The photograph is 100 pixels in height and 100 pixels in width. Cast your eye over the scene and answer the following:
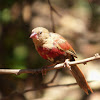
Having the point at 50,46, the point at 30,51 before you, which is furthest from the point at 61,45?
the point at 30,51

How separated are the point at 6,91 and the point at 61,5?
437 centimetres

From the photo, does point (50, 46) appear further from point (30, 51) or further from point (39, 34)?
point (30, 51)

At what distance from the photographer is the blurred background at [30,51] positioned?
5.04 m

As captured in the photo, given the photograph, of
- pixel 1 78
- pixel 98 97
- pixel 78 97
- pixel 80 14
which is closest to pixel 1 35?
pixel 1 78

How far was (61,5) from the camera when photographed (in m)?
8.12

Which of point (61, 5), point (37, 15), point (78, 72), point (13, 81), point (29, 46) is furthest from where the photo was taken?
point (61, 5)

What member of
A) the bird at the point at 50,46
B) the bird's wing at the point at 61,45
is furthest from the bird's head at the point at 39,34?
the bird's wing at the point at 61,45

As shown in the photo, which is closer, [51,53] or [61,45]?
[51,53]

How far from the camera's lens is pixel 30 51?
5734 mm

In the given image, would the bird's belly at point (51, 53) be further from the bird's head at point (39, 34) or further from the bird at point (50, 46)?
the bird's head at point (39, 34)

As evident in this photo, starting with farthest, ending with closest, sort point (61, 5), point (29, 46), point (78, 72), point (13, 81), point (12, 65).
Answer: point (61, 5)
point (29, 46)
point (13, 81)
point (12, 65)
point (78, 72)

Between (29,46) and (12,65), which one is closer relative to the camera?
(12,65)

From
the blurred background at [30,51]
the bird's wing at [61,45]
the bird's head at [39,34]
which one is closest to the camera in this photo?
the bird's head at [39,34]

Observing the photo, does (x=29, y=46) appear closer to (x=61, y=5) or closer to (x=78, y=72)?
(x=78, y=72)
